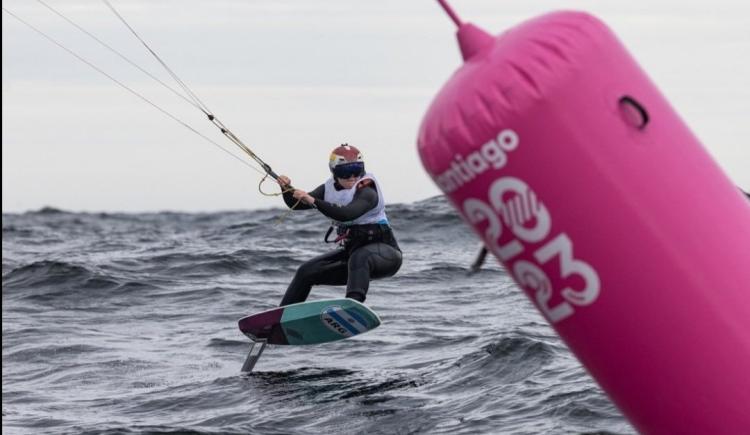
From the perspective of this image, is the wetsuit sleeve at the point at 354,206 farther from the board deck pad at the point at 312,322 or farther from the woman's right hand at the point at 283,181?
the board deck pad at the point at 312,322

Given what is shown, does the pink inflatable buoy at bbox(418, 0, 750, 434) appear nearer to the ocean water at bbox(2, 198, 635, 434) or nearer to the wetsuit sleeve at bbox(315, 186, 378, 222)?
the ocean water at bbox(2, 198, 635, 434)

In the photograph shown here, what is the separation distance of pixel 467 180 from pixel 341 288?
11546mm

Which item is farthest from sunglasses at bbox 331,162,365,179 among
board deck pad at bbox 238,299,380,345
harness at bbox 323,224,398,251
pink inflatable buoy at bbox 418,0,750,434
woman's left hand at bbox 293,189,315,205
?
pink inflatable buoy at bbox 418,0,750,434

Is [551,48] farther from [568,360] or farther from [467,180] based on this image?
[568,360]

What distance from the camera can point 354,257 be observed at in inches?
428

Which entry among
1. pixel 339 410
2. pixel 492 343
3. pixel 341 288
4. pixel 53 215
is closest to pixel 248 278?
pixel 341 288

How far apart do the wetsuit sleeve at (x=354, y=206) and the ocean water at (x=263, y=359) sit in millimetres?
1388

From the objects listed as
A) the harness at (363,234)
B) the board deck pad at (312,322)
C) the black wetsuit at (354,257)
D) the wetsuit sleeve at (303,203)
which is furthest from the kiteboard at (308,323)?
the wetsuit sleeve at (303,203)

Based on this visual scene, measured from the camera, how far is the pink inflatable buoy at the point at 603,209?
507 centimetres

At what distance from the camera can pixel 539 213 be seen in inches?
202

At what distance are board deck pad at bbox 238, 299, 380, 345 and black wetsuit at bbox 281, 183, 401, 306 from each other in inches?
8.7

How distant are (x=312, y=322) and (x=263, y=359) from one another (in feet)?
→ 3.00

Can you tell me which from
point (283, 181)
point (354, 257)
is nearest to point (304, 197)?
point (283, 181)

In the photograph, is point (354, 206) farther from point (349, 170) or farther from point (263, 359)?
point (263, 359)
